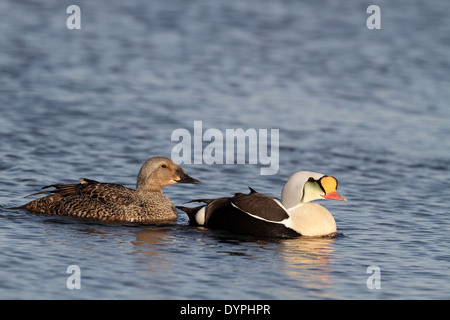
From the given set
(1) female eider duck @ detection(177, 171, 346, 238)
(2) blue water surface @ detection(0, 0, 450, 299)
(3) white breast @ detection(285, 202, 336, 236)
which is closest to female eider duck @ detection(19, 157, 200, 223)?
(2) blue water surface @ detection(0, 0, 450, 299)

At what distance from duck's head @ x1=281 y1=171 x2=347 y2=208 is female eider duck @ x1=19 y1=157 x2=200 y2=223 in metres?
1.49

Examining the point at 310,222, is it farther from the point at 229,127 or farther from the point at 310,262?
the point at 229,127

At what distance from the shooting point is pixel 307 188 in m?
10.8

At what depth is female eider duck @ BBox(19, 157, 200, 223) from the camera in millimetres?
11188

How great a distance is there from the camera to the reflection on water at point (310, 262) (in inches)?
341

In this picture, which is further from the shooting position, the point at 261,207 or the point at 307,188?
the point at 307,188

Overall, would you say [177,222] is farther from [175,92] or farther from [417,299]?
[175,92]

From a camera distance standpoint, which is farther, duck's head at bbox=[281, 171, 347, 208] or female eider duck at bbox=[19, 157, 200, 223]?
female eider duck at bbox=[19, 157, 200, 223]

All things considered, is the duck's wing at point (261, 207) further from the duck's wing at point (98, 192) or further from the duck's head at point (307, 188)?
the duck's wing at point (98, 192)

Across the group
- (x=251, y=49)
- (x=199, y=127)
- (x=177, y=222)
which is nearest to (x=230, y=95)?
(x=199, y=127)

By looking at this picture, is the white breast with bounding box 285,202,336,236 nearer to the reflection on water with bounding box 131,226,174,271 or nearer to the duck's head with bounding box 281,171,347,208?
the duck's head with bounding box 281,171,347,208

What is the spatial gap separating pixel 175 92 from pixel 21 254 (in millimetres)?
9858

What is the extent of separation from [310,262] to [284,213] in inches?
49.4

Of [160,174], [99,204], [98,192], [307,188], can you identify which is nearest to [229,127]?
[160,174]
